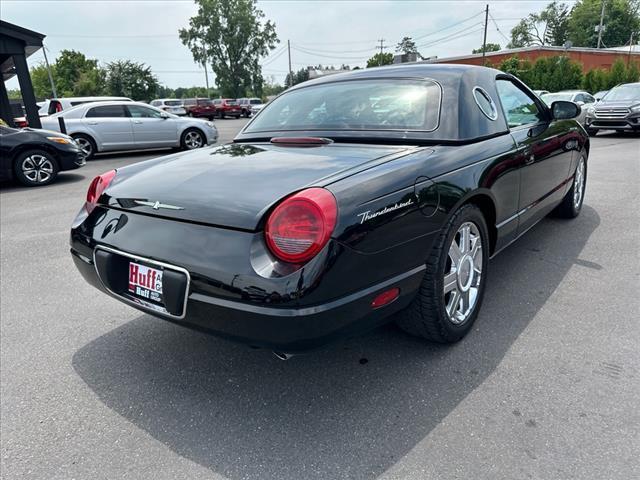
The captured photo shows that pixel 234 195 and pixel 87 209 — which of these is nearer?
pixel 234 195

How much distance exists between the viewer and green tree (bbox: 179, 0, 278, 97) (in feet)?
189

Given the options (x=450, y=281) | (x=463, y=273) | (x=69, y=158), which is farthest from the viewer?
(x=69, y=158)

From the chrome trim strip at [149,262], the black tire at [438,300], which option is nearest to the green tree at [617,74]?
the black tire at [438,300]

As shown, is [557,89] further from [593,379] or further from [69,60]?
[69,60]

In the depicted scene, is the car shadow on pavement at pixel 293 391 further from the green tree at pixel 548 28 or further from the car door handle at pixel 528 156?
the green tree at pixel 548 28

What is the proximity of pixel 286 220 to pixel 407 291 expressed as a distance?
70 cm

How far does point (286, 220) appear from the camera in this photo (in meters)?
1.79

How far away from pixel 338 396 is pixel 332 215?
3.14ft

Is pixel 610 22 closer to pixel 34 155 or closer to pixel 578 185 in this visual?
pixel 578 185

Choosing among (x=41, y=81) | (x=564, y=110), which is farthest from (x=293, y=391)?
(x=41, y=81)

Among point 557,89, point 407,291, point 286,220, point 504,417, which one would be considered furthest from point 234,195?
point 557,89

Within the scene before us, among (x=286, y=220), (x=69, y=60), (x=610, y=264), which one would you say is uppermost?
(x=69, y=60)

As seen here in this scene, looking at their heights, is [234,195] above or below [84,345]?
above

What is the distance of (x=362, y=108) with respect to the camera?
2850 mm
